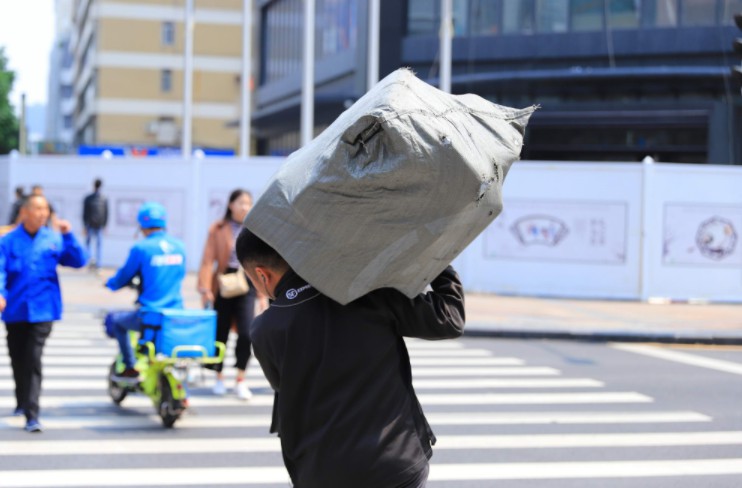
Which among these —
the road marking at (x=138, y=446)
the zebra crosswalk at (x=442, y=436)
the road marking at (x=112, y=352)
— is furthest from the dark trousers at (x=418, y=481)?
the road marking at (x=112, y=352)

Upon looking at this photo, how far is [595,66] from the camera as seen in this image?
31500 mm

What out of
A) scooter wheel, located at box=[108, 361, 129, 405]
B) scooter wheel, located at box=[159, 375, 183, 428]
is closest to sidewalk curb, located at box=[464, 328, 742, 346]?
scooter wheel, located at box=[108, 361, 129, 405]

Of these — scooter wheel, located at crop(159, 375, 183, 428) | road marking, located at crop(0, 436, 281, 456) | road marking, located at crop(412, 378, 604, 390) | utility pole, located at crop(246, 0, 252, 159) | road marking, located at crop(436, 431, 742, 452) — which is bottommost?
road marking, located at crop(412, 378, 604, 390)

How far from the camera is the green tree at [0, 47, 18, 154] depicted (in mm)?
74625

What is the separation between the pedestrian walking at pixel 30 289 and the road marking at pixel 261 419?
405 mm

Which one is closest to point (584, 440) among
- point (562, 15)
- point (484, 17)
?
point (562, 15)

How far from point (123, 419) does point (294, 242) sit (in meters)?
5.96

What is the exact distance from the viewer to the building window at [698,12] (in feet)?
97.7

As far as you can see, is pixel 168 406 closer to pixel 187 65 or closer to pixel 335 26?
pixel 187 65

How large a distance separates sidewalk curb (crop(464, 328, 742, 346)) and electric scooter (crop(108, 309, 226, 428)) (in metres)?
7.06

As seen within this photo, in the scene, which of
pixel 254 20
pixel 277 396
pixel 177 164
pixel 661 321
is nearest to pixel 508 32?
pixel 177 164

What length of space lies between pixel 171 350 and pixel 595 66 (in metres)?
25.4

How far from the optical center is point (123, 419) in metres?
8.66

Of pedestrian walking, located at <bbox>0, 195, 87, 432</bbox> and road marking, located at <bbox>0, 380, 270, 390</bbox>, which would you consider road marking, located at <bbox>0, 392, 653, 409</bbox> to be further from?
pedestrian walking, located at <bbox>0, 195, 87, 432</bbox>
